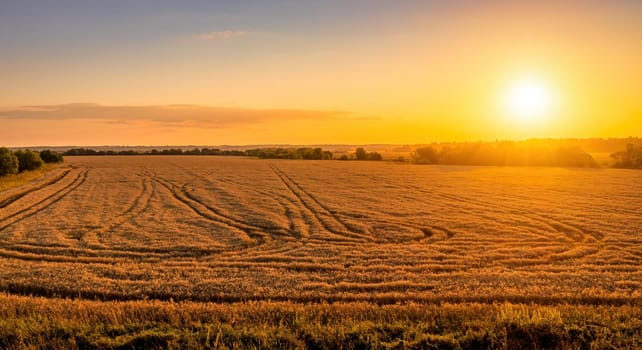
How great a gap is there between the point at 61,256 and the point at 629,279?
18196mm

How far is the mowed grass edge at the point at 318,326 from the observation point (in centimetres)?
840

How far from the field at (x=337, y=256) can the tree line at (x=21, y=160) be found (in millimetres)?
27586

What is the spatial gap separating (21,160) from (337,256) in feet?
220

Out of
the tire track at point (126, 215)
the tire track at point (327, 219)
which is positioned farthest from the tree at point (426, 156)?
the tire track at point (126, 215)

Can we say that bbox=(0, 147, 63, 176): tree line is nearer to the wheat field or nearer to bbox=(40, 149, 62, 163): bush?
bbox=(40, 149, 62, 163): bush

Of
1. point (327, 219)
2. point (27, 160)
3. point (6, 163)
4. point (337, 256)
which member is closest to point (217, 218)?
point (327, 219)

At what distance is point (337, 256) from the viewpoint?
1631 centimetres

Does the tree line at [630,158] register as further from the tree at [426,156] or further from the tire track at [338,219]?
the tire track at [338,219]

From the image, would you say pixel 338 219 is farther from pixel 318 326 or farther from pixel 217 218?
pixel 318 326

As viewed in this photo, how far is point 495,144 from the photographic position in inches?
3519

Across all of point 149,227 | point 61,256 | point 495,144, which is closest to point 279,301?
point 61,256

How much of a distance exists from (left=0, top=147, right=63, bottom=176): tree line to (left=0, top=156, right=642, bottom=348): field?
27586 millimetres

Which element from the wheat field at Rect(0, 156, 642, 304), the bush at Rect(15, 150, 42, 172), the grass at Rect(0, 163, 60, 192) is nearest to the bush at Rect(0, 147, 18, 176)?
the grass at Rect(0, 163, 60, 192)

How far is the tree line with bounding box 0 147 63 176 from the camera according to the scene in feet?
180
